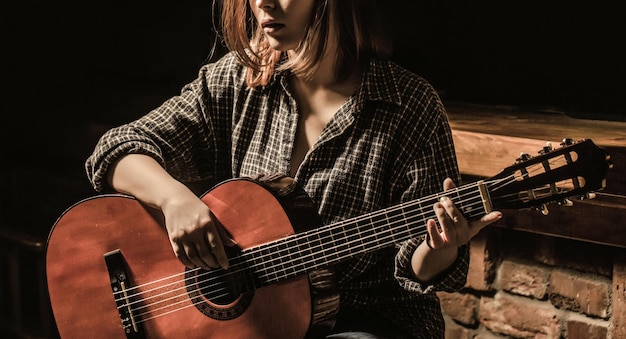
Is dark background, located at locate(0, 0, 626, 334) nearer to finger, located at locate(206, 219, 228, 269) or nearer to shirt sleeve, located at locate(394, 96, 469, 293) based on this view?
shirt sleeve, located at locate(394, 96, 469, 293)

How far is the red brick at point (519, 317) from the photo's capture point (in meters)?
1.96

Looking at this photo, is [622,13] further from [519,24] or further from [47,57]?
[47,57]

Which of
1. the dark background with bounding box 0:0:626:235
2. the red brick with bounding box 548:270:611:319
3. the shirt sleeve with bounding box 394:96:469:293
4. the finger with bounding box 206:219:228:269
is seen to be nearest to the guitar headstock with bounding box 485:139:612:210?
the shirt sleeve with bounding box 394:96:469:293

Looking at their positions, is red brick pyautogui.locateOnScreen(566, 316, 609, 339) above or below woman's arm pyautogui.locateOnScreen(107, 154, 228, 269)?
below

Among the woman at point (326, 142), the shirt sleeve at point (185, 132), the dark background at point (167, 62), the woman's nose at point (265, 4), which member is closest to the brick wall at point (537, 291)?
the woman at point (326, 142)

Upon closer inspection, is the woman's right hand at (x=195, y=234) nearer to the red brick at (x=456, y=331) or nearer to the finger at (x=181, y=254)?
the finger at (x=181, y=254)

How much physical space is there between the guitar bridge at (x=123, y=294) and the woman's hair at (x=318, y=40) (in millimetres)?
449

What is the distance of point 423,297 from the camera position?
5.39ft

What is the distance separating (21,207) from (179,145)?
1.10 metres

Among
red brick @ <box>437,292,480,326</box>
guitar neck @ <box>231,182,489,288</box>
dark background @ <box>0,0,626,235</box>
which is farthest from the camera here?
dark background @ <box>0,0,626,235</box>

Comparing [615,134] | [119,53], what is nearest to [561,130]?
[615,134]

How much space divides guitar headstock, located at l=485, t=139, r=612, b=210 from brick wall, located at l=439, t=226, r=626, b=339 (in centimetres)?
→ 57

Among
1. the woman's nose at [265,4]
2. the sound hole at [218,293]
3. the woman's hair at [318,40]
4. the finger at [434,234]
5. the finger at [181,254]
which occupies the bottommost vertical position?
the sound hole at [218,293]

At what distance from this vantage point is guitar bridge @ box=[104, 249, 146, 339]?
156 centimetres
